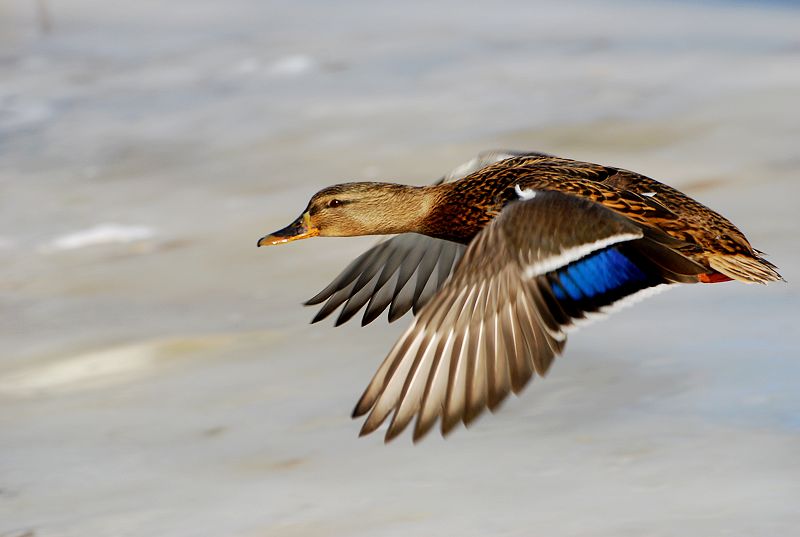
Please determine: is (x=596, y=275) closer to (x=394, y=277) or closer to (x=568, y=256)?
(x=568, y=256)

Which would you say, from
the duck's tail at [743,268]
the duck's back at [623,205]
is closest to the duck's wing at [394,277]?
the duck's back at [623,205]

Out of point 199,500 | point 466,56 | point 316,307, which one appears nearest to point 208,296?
point 316,307

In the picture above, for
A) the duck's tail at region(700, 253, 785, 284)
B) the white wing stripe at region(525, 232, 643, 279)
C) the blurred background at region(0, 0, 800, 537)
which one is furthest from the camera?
the duck's tail at region(700, 253, 785, 284)

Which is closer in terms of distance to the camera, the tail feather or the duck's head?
the tail feather

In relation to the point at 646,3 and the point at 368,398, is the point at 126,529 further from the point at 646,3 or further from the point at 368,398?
the point at 646,3

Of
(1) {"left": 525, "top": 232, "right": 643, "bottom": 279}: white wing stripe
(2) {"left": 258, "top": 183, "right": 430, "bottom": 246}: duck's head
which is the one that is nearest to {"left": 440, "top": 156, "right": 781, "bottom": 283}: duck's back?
(2) {"left": 258, "top": 183, "right": 430, "bottom": 246}: duck's head

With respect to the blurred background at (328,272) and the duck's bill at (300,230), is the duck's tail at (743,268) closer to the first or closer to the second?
the blurred background at (328,272)

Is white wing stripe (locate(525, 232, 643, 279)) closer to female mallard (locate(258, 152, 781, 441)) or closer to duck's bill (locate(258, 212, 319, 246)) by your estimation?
female mallard (locate(258, 152, 781, 441))
